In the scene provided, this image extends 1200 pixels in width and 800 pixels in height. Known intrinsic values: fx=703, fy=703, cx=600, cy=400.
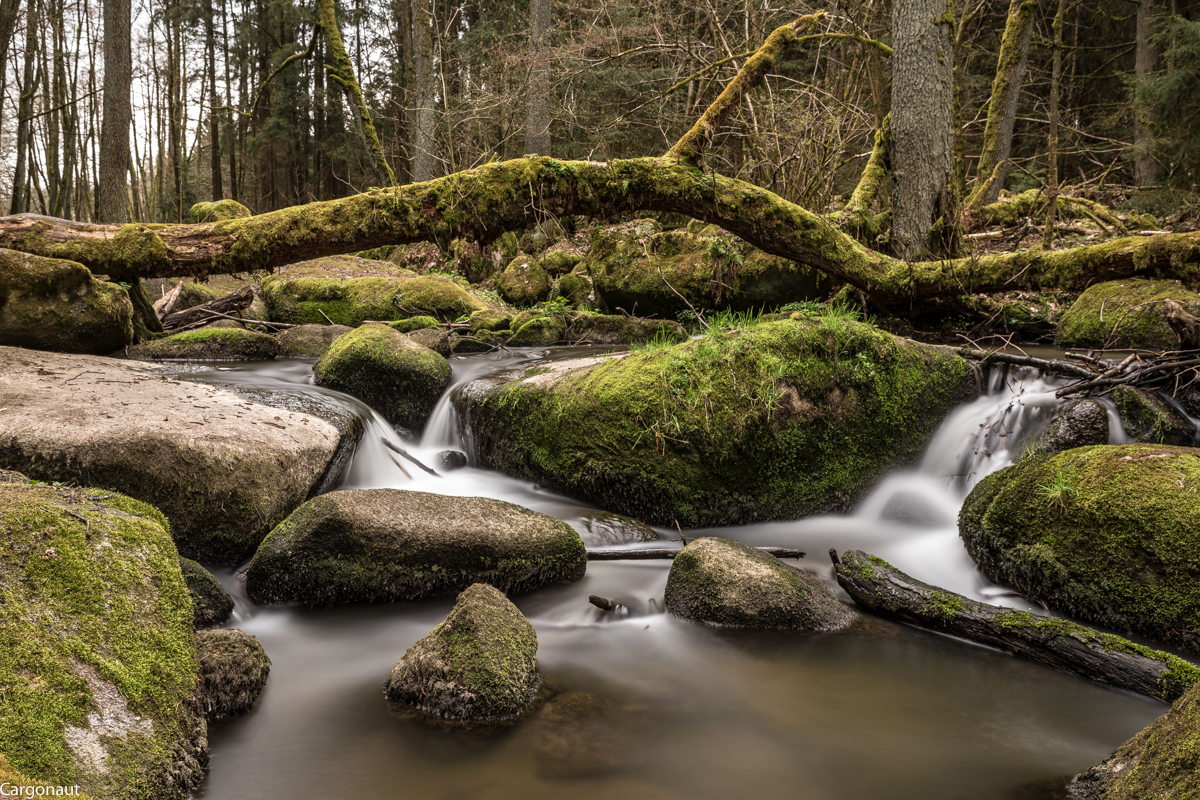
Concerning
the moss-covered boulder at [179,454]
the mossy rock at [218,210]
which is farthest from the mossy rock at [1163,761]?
the mossy rock at [218,210]

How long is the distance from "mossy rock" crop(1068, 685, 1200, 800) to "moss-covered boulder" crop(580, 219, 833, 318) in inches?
286

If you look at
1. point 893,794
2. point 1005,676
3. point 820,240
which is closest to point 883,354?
point 820,240

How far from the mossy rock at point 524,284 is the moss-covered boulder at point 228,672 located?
10901mm

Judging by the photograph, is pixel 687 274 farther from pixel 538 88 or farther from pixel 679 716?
pixel 679 716

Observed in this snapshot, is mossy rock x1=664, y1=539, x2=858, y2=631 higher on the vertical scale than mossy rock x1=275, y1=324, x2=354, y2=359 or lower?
lower

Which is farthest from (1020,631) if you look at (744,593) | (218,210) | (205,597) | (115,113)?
(218,210)

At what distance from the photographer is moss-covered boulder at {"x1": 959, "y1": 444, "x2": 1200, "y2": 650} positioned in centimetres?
373

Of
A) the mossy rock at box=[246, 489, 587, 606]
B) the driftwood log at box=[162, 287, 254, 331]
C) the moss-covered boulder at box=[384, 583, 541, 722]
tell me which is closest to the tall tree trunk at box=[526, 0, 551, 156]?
the driftwood log at box=[162, 287, 254, 331]

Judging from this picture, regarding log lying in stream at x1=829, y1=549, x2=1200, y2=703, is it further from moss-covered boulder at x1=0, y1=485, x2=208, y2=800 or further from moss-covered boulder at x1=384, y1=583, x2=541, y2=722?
moss-covered boulder at x1=0, y1=485, x2=208, y2=800

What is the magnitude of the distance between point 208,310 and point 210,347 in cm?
216

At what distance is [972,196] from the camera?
1295 centimetres

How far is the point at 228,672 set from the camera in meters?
3.20

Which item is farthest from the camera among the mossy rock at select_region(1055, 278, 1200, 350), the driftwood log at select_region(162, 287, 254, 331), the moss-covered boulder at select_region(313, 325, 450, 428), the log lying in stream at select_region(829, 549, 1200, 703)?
the driftwood log at select_region(162, 287, 254, 331)

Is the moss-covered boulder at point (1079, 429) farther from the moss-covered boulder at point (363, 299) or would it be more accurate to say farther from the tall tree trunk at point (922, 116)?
the moss-covered boulder at point (363, 299)
